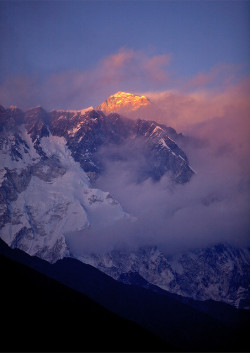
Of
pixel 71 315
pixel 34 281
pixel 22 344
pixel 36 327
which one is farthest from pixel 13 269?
pixel 22 344

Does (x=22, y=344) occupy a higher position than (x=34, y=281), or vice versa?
(x=34, y=281)

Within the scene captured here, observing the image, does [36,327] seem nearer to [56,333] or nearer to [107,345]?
[56,333]

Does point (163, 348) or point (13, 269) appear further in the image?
point (13, 269)

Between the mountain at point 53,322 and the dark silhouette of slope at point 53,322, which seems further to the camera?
the dark silhouette of slope at point 53,322

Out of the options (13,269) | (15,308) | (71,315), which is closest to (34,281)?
(13,269)

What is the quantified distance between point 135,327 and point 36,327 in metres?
35.5

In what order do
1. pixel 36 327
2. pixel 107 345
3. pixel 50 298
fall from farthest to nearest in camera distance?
pixel 50 298 → pixel 107 345 → pixel 36 327

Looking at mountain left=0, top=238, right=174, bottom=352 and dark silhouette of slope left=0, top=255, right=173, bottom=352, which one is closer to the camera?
mountain left=0, top=238, right=174, bottom=352

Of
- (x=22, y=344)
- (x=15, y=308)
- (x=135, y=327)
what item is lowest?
(x=22, y=344)

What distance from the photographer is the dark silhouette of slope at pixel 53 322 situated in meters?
78.1

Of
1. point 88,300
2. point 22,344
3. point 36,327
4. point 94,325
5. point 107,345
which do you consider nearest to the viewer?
point 22,344

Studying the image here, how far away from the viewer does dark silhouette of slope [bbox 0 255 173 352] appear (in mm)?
78062

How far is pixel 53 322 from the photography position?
90000 millimetres

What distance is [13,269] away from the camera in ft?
359
